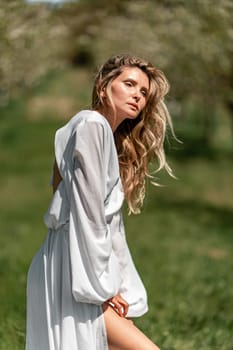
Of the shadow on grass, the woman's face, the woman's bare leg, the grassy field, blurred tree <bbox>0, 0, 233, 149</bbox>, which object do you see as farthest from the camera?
the shadow on grass

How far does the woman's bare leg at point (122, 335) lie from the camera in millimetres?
4129

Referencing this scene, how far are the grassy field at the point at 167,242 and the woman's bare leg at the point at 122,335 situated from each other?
2.71 m

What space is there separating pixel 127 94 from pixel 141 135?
342mm

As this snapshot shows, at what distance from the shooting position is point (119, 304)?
4.23 m

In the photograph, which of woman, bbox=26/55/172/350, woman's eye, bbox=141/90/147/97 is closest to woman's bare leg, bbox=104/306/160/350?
woman, bbox=26/55/172/350

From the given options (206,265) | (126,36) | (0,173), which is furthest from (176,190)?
(206,265)

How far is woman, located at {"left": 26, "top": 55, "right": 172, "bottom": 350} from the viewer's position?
4031 millimetres

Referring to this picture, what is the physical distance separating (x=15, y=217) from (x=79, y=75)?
3663 centimetres

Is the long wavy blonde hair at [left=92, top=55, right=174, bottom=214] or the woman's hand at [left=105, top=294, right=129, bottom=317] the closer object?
the woman's hand at [left=105, top=294, right=129, bottom=317]

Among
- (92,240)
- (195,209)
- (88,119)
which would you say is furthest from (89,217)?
(195,209)

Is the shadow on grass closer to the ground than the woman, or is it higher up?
closer to the ground

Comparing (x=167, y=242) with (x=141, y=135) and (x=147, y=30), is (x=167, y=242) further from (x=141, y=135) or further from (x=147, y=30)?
(x=141, y=135)

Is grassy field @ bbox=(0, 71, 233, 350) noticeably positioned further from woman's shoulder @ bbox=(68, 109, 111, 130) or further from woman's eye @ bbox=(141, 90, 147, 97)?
woman's shoulder @ bbox=(68, 109, 111, 130)

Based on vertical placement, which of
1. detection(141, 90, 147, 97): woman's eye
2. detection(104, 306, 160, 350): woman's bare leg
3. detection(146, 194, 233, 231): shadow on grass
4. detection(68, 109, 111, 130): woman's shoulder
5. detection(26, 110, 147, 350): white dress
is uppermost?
detection(141, 90, 147, 97): woman's eye
